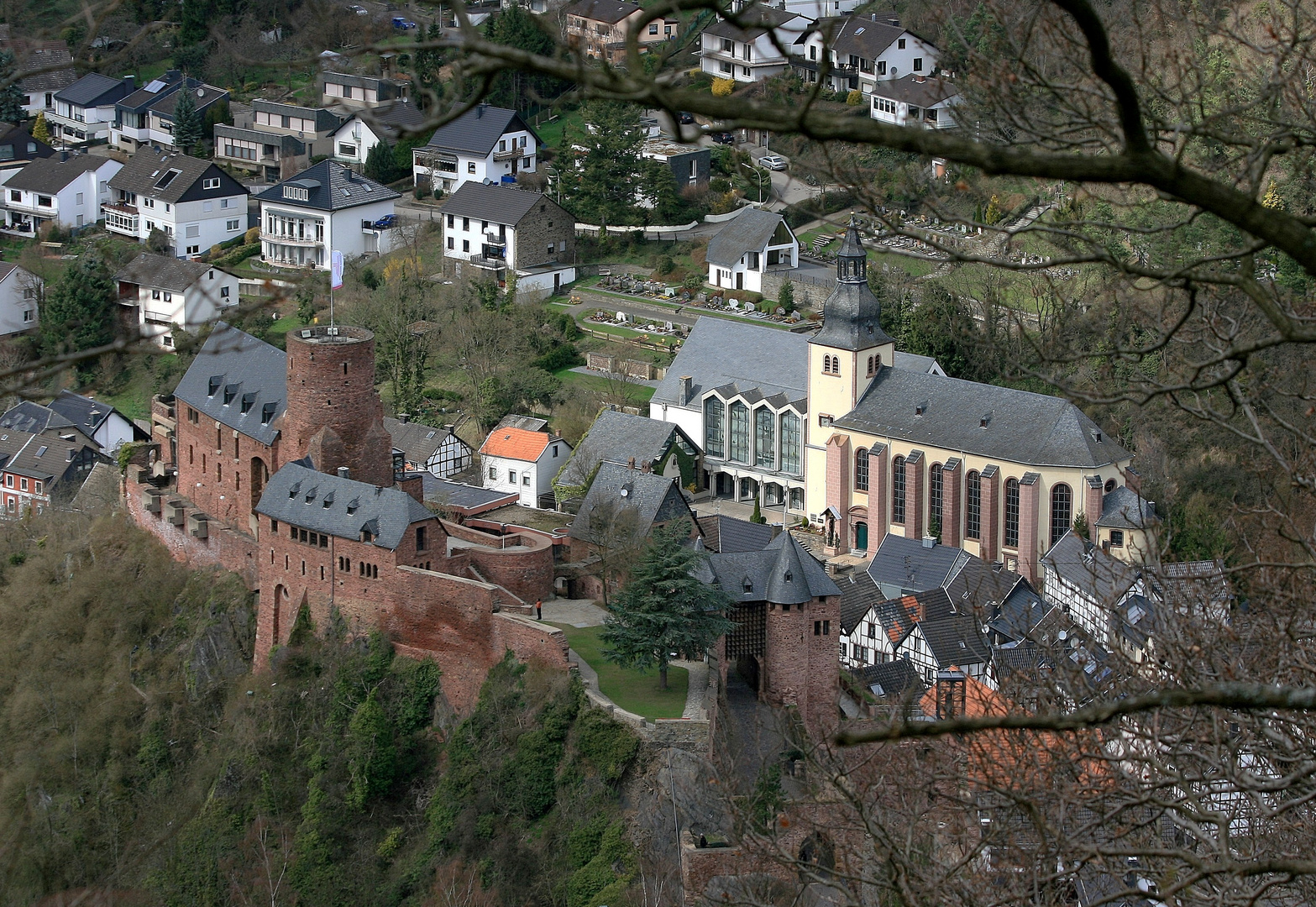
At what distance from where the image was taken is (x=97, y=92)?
104 m

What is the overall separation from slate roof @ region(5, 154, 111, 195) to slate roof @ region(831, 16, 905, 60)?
38512mm

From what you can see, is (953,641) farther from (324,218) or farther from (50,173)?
(50,173)

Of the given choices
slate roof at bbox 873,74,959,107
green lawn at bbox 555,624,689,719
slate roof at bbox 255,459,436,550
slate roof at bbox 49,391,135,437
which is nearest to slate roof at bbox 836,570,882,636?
green lawn at bbox 555,624,689,719

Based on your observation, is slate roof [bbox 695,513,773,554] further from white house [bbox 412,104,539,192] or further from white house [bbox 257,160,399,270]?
white house [bbox 412,104,539,192]

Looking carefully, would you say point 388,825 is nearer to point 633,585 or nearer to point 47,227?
point 633,585

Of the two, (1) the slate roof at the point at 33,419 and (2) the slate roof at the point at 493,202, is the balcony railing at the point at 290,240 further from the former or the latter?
(1) the slate roof at the point at 33,419

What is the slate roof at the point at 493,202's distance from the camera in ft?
268

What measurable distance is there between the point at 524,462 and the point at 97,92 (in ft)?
184

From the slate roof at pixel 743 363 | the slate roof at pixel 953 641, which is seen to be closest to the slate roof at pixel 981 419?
the slate roof at pixel 743 363

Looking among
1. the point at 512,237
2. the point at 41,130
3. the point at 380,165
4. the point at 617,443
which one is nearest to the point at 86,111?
the point at 41,130

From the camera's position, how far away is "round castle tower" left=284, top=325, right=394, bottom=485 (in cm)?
4728

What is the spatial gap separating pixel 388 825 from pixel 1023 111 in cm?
3343

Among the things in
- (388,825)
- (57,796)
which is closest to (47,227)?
(57,796)

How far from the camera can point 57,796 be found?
46812 mm
